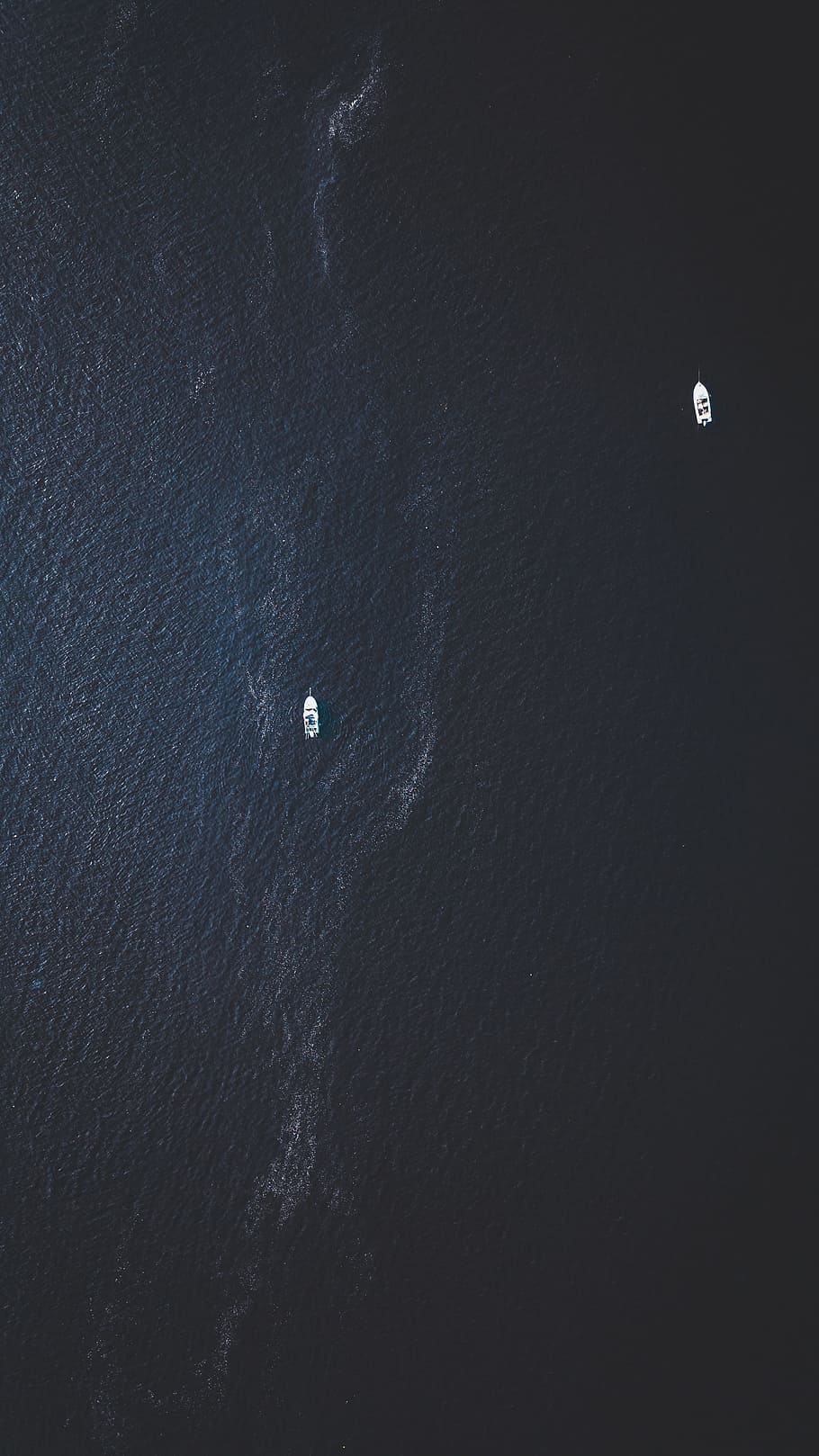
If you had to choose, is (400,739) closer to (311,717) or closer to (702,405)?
(311,717)

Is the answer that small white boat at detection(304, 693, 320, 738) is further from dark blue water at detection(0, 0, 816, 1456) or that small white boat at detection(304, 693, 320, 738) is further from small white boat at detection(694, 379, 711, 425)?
small white boat at detection(694, 379, 711, 425)

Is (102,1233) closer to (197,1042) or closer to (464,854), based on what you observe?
(197,1042)

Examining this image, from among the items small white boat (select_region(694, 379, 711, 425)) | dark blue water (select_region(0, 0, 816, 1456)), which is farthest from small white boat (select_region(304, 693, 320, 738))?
small white boat (select_region(694, 379, 711, 425))

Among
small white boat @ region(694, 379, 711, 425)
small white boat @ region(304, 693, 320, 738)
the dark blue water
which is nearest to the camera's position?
the dark blue water

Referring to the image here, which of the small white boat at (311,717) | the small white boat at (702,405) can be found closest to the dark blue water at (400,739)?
the small white boat at (311,717)

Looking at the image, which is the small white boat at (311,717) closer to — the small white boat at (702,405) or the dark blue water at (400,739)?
the dark blue water at (400,739)

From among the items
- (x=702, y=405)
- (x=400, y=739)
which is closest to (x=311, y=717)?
(x=400, y=739)
